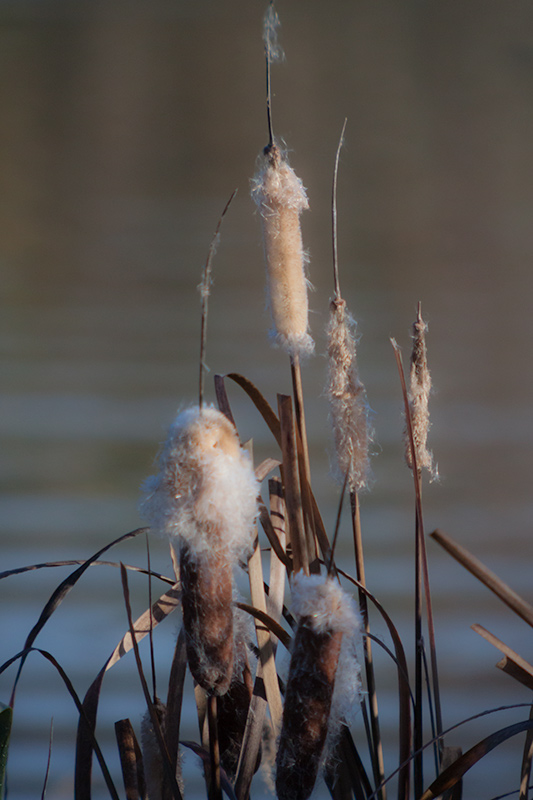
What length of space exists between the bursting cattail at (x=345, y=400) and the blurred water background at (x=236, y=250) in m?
0.66

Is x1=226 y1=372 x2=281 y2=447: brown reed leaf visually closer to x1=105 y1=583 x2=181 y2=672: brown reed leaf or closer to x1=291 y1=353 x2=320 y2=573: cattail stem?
x1=291 y1=353 x2=320 y2=573: cattail stem

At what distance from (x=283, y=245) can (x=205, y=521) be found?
236 millimetres

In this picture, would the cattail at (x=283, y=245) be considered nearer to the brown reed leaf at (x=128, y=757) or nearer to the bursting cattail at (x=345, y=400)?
the bursting cattail at (x=345, y=400)

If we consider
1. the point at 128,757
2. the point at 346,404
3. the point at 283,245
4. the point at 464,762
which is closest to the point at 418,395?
the point at 346,404

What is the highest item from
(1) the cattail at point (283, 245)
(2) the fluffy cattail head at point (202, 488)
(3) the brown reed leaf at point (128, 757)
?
(1) the cattail at point (283, 245)

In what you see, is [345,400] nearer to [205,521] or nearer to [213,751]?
[205,521]

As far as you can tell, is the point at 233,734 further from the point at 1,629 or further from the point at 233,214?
the point at 233,214

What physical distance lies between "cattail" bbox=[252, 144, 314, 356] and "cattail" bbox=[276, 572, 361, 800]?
21cm

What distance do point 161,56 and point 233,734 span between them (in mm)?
1207

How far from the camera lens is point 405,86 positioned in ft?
3.92

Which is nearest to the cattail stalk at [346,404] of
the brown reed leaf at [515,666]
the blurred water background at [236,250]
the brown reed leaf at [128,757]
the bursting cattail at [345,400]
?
the bursting cattail at [345,400]

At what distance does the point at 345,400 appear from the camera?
1.74 feet

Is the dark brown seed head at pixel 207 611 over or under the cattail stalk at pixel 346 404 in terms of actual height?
under

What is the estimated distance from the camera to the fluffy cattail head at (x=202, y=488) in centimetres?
39
